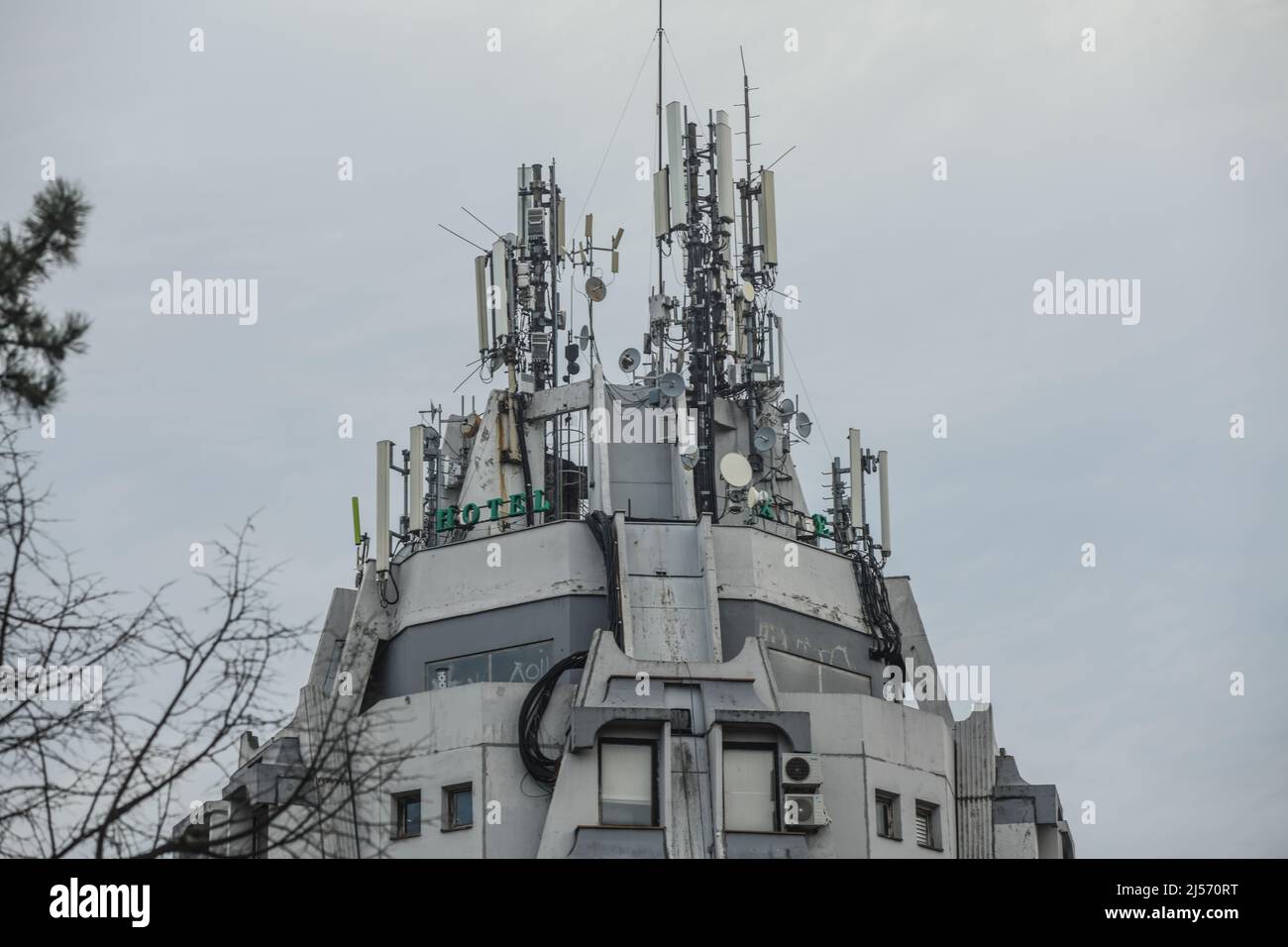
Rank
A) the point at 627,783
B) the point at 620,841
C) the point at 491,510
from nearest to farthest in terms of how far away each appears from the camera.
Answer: the point at 620,841
the point at 627,783
the point at 491,510

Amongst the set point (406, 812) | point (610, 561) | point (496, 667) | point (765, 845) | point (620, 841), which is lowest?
point (765, 845)

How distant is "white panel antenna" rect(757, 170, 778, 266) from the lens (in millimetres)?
54062

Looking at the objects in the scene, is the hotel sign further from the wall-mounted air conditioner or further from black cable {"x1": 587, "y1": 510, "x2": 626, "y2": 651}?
the wall-mounted air conditioner

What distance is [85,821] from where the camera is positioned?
18844mm

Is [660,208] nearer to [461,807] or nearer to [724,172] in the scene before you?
[724,172]

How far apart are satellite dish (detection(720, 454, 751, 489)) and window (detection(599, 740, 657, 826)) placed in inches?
342

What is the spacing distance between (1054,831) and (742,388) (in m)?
13.0

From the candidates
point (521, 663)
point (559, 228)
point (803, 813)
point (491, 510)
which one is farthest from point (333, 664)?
point (803, 813)

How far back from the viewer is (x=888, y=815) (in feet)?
144

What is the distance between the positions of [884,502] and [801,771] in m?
11.3

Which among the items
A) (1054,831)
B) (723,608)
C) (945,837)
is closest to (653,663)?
(723,608)

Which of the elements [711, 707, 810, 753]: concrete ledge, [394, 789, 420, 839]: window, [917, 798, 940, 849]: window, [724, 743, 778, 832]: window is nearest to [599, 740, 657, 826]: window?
[724, 743, 778, 832]: window
